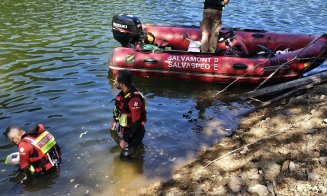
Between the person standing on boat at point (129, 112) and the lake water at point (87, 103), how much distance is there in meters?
0.38

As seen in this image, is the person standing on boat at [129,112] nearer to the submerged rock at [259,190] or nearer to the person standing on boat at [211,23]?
the submerged rock at [259,190]

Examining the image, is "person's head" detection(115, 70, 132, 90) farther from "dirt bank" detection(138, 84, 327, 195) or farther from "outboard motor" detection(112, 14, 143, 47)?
"outboard motor" detection(112, 14, 143, 47)

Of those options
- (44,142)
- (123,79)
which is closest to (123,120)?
(123,79)

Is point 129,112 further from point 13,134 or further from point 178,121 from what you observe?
point 178,121

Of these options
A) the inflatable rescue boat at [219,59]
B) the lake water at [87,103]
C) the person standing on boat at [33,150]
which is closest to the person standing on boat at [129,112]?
the lake water at [87,103]

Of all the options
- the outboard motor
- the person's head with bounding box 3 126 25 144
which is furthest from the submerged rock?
the outboard motor

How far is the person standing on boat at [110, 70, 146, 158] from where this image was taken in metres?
5.26

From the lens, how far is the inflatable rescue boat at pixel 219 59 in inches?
342

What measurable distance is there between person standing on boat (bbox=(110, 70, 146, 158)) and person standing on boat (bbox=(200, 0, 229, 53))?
4.19 m

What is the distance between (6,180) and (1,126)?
1.68 meters

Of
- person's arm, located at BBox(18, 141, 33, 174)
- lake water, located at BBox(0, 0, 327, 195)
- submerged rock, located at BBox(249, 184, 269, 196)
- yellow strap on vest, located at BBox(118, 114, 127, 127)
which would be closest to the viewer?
submerged rock, located at BBox(249, 184, 269, 196)

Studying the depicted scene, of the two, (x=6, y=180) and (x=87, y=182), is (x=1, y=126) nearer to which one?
(x=6, y=180)

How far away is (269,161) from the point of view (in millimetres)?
4719

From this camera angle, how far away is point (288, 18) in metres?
15.6
